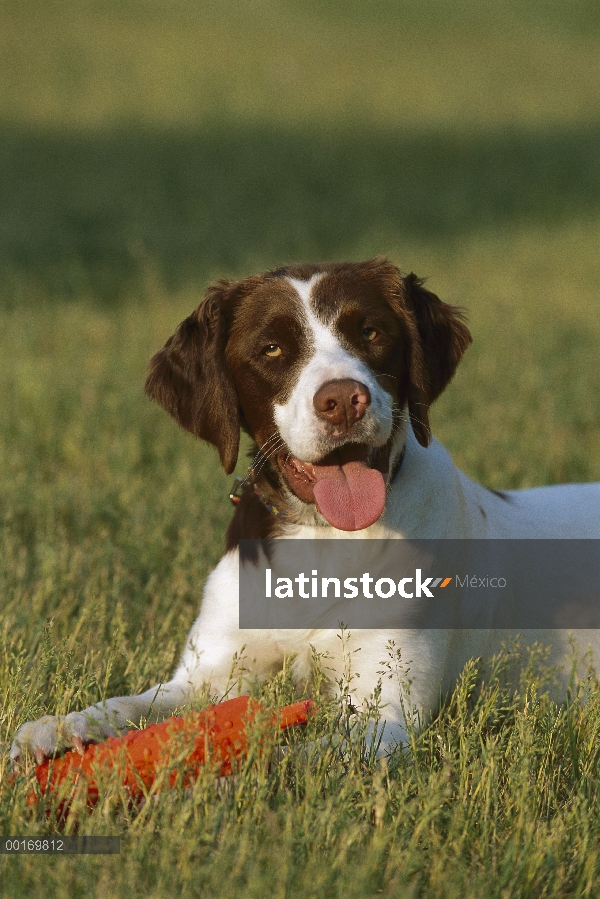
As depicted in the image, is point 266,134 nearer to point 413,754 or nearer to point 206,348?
point 206,348

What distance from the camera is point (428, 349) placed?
393 centimetres

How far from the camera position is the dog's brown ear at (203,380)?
385 cm

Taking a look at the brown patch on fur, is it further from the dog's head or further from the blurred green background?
the blurred green background

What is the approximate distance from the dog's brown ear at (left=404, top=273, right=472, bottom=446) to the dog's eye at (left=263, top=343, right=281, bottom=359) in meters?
0.45

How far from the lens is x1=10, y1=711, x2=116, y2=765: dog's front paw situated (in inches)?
121

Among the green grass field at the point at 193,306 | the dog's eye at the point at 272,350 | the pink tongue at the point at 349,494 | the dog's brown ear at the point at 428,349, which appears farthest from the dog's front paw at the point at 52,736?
the dog's brown ear at the point at 428,349

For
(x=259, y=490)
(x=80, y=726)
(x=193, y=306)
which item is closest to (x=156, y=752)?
(x=80, y=726)

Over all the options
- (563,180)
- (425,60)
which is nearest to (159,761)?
(563,180)

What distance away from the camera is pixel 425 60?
28125mm

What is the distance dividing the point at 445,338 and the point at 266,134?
1681 centimetres

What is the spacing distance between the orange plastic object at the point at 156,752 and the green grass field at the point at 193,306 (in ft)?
0.24

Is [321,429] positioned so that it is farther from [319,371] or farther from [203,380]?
[203,380]

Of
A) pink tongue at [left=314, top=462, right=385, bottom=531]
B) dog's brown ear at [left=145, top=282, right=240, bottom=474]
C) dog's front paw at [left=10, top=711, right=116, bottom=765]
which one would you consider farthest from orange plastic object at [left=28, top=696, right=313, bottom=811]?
dog's brown ear at [left=145, top=282, right=240, bottom=474]

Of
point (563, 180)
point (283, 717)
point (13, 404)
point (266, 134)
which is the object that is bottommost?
point (283, 717)
